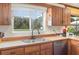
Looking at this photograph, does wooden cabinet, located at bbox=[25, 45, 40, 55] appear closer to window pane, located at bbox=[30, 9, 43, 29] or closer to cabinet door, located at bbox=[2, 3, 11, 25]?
window pane, located at bbox=[30, 9, 43, 29]

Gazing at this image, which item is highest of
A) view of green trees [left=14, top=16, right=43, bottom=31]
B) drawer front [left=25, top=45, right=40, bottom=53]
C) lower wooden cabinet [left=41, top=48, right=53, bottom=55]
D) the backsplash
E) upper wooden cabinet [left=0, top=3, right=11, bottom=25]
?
upper wooden cabinet [left=0, top=3, right=11, bottom=25]

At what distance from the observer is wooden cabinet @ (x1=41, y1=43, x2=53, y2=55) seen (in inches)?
74.5

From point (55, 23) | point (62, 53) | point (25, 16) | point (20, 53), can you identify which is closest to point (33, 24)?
point (25, 16)

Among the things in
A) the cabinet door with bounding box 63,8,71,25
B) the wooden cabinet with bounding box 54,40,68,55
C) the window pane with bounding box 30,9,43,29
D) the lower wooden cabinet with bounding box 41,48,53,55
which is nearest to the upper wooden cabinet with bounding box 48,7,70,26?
the cabinet door with bounding box 63,8,71,25

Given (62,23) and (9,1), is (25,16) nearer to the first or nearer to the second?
(9,1)

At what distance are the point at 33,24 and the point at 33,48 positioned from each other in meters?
0.31

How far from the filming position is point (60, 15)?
1.90 meters

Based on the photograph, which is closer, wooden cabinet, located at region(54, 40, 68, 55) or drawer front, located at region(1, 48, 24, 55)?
drawer front, located at region(1, 48, 24, 55)

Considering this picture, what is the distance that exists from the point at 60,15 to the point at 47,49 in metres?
0.48

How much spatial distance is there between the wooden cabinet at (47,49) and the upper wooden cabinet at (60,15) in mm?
294

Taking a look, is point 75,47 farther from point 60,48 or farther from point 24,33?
point 24,33

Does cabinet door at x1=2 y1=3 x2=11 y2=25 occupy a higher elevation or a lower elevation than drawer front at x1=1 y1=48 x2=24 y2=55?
higher

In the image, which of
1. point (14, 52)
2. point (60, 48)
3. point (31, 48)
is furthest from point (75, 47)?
point (14, 52)

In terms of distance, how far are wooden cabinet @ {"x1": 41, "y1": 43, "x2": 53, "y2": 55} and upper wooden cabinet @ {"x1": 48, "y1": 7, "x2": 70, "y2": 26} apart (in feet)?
0.96
